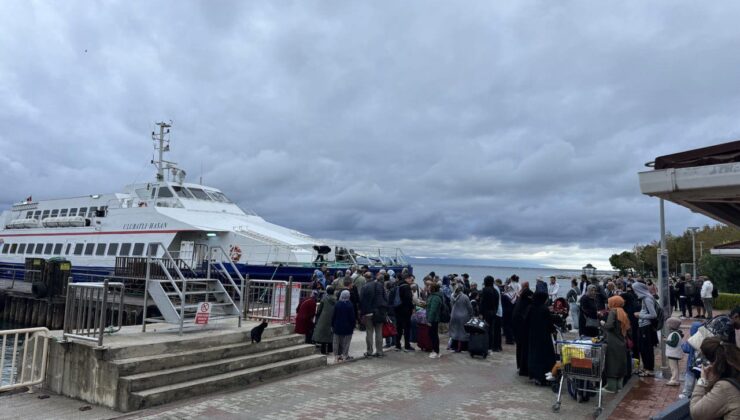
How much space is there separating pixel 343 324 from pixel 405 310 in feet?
5.48

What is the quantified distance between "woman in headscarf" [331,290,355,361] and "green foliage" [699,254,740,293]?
24.9 m

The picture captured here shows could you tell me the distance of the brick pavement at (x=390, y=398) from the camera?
640 centimetres

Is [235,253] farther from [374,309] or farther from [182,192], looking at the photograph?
[374,309]

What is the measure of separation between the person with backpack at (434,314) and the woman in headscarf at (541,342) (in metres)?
2.40

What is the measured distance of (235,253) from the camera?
68.8ft

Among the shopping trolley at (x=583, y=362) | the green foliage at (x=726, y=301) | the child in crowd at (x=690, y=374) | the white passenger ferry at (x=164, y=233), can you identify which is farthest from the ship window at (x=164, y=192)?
the green foliage at (x=726, y=301)

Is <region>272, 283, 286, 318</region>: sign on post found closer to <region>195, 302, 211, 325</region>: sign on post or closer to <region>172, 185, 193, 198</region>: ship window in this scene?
<region>195, 302, 211, 325</region>: sign on post

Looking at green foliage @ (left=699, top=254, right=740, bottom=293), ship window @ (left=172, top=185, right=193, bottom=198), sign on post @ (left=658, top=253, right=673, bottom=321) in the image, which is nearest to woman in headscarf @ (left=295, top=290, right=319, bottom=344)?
sign on post @ (left=658, top=253, right=673, bottom=321)

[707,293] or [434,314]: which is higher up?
[707,293]

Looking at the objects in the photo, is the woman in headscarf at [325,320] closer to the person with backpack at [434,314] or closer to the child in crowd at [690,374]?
the person with backpack at [434,314]

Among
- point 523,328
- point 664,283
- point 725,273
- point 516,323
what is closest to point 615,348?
point 523,328

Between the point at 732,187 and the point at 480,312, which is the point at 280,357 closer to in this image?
the point at 480,312

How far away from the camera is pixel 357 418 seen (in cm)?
618

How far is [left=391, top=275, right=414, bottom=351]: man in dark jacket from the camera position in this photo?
10523 mm
